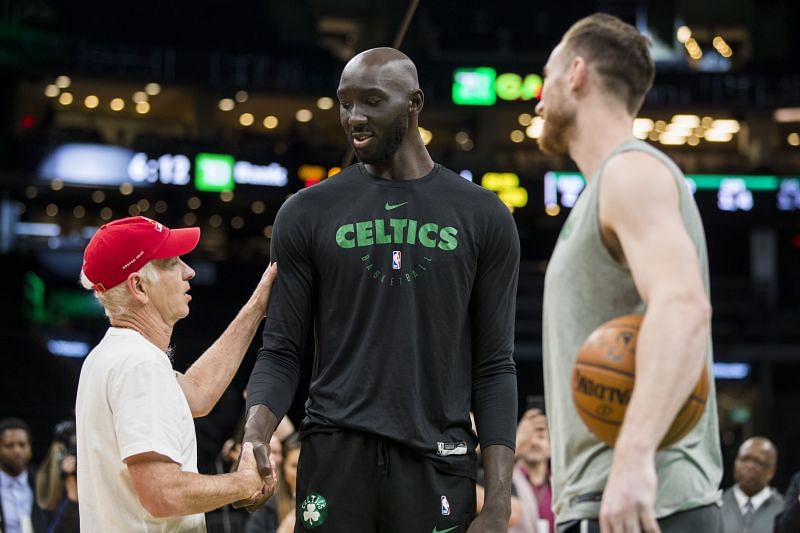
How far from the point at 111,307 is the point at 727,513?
8799 millimetres

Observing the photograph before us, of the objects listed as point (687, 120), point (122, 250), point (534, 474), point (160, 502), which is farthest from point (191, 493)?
point (687, 120)

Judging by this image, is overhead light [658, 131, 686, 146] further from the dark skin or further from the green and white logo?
the green and white logo

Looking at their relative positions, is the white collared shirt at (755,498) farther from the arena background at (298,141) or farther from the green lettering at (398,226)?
the arena background at (298,141)

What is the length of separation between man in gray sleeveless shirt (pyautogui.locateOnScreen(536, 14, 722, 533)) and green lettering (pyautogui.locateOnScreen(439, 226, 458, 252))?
1.80 feet

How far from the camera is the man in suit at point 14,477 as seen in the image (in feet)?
40.3

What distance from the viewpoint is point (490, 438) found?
405 centimetres

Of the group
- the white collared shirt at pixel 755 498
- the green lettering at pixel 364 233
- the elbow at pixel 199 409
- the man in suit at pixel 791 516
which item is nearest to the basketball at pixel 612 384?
the green lettering at pixel 364 233

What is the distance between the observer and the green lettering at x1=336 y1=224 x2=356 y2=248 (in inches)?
159

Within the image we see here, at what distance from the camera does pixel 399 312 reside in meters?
3.99

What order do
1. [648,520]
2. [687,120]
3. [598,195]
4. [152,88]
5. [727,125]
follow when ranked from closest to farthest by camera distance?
[648,520], [598,195], [152,88], [687,120], [727,125]

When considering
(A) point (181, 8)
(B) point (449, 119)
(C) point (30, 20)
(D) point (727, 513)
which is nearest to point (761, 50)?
(B) point (449, 119)

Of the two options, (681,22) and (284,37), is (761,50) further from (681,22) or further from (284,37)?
(284,37)

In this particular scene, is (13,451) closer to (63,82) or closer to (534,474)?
(534,474)

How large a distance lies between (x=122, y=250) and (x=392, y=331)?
1.01 metres
